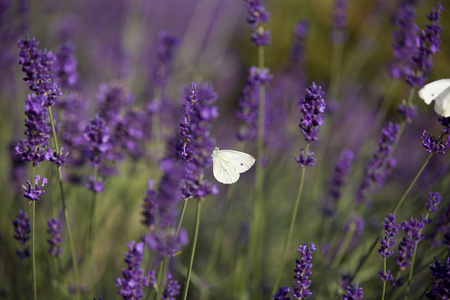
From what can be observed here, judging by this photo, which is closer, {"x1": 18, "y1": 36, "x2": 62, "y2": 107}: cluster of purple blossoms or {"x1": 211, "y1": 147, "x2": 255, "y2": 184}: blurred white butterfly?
{"x1": 18, "y1": 36, "x2": 62, "y2": 107}: cluster of purple blossoms

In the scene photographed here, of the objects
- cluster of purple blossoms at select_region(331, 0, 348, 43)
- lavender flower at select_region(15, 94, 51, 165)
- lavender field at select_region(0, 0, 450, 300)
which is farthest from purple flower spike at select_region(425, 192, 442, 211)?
cluster of purple blossoms at select_region(331, 0, 348, 43)

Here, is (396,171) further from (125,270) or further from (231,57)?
(231,57)

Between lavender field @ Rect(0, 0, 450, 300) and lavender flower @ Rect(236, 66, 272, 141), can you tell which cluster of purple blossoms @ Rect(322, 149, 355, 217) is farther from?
lavender flower @ Rect(236, 66, 272, 141)

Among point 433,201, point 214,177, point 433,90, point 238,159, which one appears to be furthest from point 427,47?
point 214,177

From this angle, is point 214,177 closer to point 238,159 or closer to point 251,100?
point 251,100

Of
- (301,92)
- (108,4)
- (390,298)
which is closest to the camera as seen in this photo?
(390,298)

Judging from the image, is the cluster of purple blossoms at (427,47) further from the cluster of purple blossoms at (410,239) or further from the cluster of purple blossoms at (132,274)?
the cluster of purple blossoms at (132,274)

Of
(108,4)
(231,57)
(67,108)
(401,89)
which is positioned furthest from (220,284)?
(108,4)

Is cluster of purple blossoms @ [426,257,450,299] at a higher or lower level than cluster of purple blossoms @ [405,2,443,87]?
lower

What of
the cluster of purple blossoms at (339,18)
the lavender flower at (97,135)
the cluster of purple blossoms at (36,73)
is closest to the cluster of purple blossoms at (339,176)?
the cluster of purple blossoms at (339,18)
